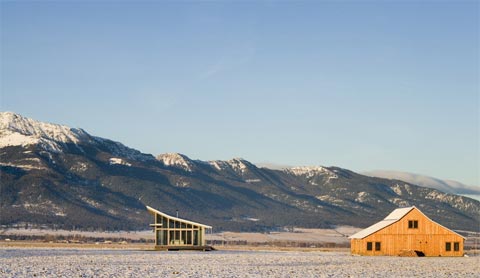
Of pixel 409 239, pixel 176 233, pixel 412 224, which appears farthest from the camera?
pixel 176 233

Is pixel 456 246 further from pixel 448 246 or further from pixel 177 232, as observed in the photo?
pixel 177 232

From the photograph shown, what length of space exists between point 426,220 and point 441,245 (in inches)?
145

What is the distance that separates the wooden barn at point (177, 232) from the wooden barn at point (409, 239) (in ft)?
67.7

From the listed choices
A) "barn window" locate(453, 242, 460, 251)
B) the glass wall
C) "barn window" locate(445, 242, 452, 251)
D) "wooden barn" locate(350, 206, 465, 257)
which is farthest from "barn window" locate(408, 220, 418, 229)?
the glass wall

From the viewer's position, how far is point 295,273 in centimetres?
5628

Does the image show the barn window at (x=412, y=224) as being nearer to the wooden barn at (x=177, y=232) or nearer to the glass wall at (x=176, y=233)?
the wooden barn at (x=177, y=232)

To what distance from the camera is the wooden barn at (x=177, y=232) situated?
10538 cm

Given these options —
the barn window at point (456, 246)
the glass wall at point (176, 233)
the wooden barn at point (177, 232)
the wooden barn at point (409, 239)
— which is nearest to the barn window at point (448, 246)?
the wooden barn at point (409, 239)

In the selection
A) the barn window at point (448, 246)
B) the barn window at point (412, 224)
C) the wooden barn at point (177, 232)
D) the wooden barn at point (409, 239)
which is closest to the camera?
the wooden barn at point (409, 239)

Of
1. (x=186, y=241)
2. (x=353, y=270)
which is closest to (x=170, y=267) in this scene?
(x=353, y=270)

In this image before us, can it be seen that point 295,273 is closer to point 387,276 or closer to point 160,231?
point 387,276

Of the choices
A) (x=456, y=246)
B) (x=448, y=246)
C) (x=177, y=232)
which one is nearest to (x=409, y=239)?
(x=448, y=246)

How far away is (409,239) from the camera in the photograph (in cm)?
10456

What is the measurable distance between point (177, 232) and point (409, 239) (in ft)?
98.5
